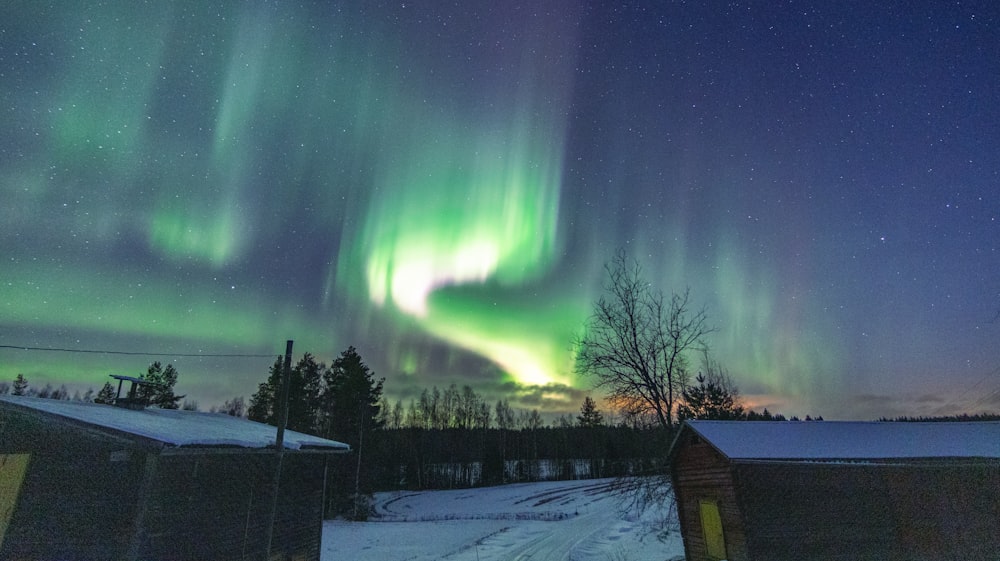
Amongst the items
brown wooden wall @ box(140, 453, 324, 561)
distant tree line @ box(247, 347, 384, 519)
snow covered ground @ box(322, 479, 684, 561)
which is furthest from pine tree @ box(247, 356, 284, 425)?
brown wooden wall @ box(140, 453, 324, 561)

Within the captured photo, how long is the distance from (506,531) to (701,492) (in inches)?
793

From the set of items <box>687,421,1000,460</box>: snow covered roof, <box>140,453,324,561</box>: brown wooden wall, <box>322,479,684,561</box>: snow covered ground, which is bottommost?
<box>322,479,684,561</box>: snow covered ground

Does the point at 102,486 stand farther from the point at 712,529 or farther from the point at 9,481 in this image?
the point at 712,529

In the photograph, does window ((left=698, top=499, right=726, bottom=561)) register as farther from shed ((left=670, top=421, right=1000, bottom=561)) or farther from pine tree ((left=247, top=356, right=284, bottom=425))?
pine tree ((left=247, top=356, right=284, bottom=425))

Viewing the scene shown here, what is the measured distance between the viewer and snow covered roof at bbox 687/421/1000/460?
17047 millimetres

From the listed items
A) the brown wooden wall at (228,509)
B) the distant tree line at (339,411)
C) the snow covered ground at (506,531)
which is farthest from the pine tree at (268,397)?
the brown wooden wall at (228,509)

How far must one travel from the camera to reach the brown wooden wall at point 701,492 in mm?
16703

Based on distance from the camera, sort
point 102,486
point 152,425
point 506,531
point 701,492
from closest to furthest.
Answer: point 102,486
point 152,425
point 701,492
point 506,531

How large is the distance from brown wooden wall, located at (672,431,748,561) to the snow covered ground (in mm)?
3539

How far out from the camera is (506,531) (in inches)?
1373

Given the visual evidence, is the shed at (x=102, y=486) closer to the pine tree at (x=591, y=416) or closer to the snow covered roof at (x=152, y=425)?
the snow covered roof at (x=152, y=425)

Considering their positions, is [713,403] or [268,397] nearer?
[713,403]

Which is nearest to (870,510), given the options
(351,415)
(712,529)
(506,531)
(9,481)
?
(712,529)

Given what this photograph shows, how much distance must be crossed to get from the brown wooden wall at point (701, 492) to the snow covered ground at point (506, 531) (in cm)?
354
